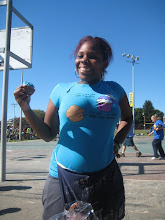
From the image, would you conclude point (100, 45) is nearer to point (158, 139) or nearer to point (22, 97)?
point (22, 97)

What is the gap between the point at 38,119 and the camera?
4.52 ft

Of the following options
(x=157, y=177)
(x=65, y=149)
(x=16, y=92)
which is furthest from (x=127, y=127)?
(x=157, y=177)

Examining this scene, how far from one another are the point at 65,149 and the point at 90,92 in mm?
402

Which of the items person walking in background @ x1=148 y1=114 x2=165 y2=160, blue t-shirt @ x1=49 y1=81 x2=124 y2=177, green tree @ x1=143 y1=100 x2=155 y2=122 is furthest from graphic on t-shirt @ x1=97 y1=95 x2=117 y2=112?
green tree @ x1=143 y1=100 x2=155 y2=122

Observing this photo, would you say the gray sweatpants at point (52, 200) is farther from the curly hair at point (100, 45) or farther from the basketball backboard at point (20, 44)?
the basketball backboard at point (20, 44)

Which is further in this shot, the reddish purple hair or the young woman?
the reddish purple hair

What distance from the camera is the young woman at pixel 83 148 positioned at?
1.27 metres

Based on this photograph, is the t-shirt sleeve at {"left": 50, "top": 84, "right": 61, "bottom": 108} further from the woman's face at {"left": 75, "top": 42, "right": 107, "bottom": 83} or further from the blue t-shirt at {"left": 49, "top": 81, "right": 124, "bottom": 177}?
the woman's face at {"left": 75, "top": 42, "right": 107, "bottom": 83}

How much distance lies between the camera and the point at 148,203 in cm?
339

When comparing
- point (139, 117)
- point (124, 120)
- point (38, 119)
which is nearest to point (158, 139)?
point (124, 120)

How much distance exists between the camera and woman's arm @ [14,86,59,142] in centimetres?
133

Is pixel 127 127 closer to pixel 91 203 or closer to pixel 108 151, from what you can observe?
pixel 108 151

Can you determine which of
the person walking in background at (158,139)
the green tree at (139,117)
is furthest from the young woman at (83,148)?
the green tree at (139,117)

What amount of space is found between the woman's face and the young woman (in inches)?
0.6
